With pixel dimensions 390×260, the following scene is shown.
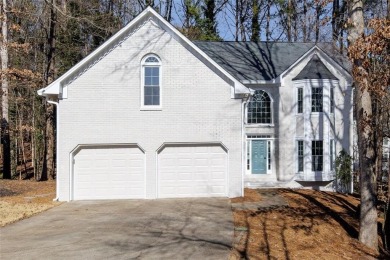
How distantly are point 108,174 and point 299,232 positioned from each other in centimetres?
801

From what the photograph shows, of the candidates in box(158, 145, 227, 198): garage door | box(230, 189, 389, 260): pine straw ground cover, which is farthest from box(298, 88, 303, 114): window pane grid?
box(158, 145, 227, 198): garage door

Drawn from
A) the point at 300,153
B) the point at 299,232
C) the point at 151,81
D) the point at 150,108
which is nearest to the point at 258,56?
the point at 300,153

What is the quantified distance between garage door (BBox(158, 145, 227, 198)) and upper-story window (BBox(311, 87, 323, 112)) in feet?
20.4

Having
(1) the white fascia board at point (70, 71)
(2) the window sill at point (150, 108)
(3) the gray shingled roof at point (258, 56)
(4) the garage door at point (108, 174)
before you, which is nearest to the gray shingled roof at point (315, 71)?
(3) the gray shingled roof at point (258, 56)

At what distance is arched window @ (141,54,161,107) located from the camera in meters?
→ 16.7

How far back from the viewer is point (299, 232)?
11.7 meters

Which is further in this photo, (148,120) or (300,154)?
(300,154)

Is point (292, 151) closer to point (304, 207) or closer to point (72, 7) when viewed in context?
point (304, 207)

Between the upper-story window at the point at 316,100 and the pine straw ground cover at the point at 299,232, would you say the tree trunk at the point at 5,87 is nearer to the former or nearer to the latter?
the pine straw ground cover at the point at 299,232

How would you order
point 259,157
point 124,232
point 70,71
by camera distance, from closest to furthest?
point 124,232, point 70,71, point 259,157

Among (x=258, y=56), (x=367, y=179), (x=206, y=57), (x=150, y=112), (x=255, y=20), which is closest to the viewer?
Answer: (x=367, y=179)

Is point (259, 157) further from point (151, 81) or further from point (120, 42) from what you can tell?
point (120, 42)

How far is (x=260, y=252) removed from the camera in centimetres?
949

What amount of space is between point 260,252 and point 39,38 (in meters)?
23.0
